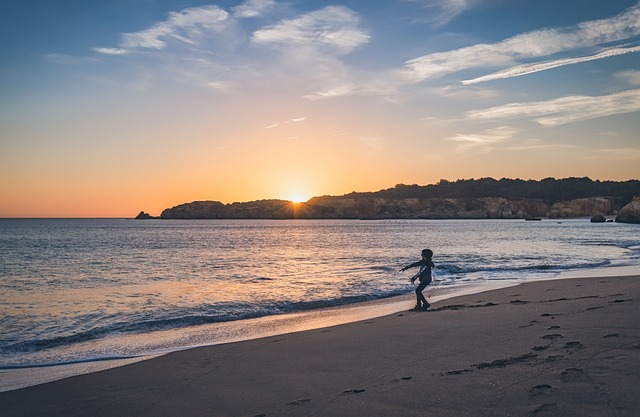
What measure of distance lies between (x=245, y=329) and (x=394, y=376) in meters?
5.94

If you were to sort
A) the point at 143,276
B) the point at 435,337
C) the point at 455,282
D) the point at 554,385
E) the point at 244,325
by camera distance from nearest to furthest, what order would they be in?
the point at 554,385 → the point at 435,337 → the point at 244,325 → the point at 455,282 → the point at 143,276

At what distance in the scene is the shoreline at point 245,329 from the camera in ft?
26.3

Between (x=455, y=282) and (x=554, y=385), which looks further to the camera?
(x=455, y=282)

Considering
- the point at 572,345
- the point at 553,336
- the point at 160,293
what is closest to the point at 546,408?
the point at 572,345

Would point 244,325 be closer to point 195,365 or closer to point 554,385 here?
point 195,365

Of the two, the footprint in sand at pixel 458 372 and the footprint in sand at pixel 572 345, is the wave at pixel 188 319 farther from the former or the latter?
the footprint in sand at pixel 572 345

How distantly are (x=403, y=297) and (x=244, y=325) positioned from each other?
651cm

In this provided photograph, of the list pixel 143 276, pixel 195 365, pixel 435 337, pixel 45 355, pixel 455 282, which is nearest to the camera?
pixel 195 365

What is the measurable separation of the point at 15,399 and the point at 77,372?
5.02 ft

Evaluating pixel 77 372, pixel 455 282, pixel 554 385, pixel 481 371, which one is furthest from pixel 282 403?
pixel 455 282

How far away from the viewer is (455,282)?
20.6 m

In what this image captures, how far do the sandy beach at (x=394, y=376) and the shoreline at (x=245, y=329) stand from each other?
2.13 ft

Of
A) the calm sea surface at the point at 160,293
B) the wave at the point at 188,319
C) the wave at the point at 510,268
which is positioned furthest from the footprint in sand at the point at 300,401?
the wave at the point at 510,268

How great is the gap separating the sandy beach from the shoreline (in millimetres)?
648
